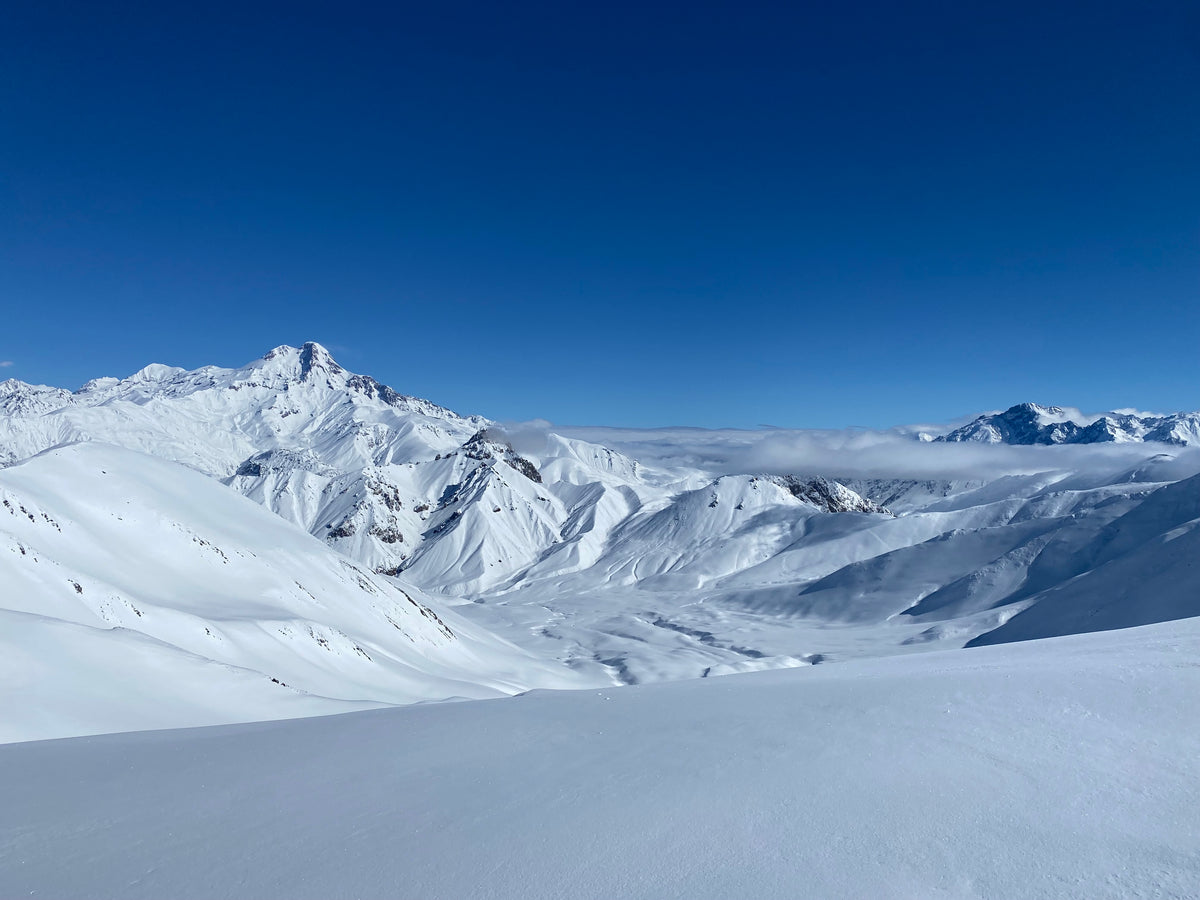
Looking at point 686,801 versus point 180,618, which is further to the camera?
point 180,618

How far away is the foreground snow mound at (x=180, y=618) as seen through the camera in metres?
17.1

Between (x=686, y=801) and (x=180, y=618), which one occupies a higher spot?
(x=180, y=618)

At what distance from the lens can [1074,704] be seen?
27.8 ft

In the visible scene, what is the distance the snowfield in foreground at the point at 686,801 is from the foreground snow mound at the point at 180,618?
702cm

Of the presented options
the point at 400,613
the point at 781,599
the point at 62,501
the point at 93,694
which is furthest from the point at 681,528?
the point at 93,694

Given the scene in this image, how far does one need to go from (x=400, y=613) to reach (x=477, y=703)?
40149mm

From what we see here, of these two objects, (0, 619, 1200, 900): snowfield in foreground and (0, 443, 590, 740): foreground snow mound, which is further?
(0, 443, 590, 740): foreground snow mound

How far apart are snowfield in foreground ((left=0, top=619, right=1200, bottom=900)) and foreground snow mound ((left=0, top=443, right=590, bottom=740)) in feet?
23.0

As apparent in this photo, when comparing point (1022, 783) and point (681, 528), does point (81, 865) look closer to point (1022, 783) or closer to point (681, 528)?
point (1022, 783)

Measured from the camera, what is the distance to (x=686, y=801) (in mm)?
6832

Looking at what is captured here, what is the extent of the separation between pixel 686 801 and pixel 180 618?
29.1 metres

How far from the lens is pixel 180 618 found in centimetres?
2852

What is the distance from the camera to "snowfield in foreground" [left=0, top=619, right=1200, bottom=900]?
5309 mm

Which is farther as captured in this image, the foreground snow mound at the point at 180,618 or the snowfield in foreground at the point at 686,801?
the foreground snow mound at the point at 180,618
